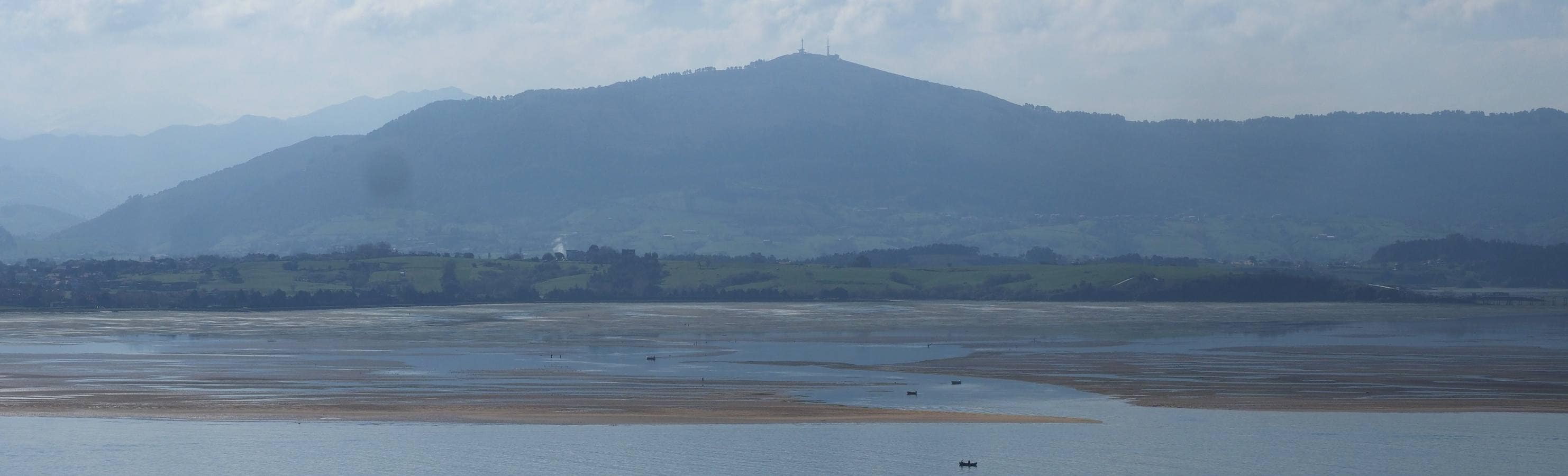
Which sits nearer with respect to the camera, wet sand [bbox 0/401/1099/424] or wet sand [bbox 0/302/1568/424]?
wet sand [bbox 0/401/1099/424]

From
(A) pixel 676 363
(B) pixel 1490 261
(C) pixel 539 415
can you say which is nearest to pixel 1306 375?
(A) pixel 676 363

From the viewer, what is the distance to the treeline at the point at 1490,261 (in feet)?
549

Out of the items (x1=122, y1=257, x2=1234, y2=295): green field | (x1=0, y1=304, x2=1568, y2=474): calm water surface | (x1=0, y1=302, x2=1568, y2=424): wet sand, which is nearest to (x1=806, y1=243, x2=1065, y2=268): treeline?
(x1=122, y1=257, x2=1234, y2=295): green field

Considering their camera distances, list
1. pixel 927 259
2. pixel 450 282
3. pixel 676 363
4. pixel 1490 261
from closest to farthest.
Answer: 1. pixel 676 363
2. pixel 450 282
3. pixel 1490 261
4. pixel 927 259

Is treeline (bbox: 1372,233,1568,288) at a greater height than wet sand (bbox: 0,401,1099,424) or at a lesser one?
greater

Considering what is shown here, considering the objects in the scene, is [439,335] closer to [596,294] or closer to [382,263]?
[596,294]

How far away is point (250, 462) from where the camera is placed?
3672 centimetres

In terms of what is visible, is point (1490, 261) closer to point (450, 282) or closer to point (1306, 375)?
point (450, 282)

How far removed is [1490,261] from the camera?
181m

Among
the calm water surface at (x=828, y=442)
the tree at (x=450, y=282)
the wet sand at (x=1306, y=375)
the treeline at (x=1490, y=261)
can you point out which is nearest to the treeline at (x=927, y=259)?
the treeline at (x=1490, y=261)

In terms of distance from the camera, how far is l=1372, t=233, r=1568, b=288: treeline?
167 metres

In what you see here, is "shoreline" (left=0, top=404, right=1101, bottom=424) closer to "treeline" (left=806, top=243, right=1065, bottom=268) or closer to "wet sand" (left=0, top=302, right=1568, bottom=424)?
"wet sand" (left=0, top=302, right=1568, bottom=424)

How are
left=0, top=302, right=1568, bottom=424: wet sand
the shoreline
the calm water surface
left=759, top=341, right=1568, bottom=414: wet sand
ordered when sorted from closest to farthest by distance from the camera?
1. the calm water surface
2. the shoreline
3. left=0, top=302, right=1568, bottom=424: wet sand
4. left=759, top=341, right=1568, bottom=414: wet sand

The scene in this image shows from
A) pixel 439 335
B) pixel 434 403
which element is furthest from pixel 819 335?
pixel 434 403
